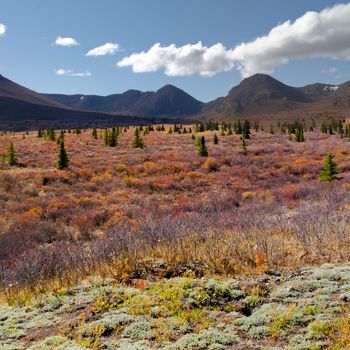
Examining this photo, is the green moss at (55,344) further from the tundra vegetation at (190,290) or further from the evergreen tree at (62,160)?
the evergreen tree at (62,160)

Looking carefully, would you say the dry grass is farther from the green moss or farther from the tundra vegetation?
the green moss

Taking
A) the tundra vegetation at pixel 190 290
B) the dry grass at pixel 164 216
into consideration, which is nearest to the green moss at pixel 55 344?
the tundra vegetation at pixel 190 290

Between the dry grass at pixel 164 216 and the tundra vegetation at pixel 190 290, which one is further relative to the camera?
the dry grass at pixel 164 216

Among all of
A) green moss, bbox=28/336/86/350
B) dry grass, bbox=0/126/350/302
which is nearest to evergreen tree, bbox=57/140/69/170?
dry grass, bbox=0/126/350/302

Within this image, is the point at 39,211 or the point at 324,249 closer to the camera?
the point at 324,249

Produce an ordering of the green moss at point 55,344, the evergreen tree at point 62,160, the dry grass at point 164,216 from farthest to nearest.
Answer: the evergreen tree at point 62,160 → the dry grass at point 164,216 → the green moss at point 55,344

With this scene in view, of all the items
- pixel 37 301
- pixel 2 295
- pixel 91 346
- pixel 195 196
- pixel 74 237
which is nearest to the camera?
pixel 91 346

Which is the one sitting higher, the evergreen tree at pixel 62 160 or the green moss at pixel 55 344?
the evergreen tree at pixel 62 160

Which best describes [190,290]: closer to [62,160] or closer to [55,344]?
[55,344]

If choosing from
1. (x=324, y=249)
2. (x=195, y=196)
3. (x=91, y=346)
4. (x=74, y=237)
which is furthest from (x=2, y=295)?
(x=195, y=196)

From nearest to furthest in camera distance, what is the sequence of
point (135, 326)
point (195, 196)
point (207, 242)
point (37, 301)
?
point (135, 326) → point (37, 301) → point (207, 242) → point (195, 196)

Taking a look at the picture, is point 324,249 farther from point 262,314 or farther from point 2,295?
point 2,295

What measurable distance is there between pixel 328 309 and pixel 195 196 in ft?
65.3

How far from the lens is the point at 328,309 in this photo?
4730 millimetres
